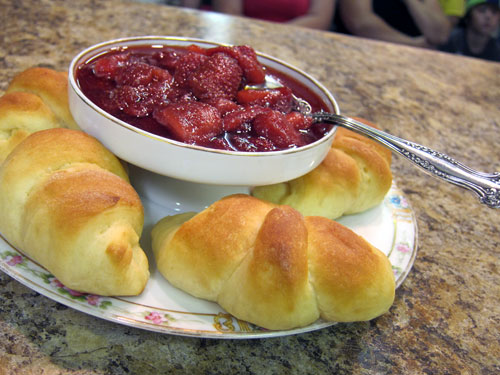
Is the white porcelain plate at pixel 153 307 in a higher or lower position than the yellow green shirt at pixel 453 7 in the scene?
higher

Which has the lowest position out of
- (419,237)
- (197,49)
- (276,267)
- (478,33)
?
(478,33)

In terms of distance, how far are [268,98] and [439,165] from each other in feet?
1.32

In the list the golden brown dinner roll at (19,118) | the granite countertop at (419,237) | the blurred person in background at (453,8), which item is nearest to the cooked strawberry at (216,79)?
the golden brown dinner roll at (19,118)

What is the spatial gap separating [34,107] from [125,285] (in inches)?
19.4

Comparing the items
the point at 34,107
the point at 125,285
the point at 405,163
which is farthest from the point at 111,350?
the point at 405,163

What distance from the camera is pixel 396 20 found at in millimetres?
3539

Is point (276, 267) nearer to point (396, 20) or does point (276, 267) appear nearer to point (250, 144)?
point (250, 144)

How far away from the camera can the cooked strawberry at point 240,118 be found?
980 mm

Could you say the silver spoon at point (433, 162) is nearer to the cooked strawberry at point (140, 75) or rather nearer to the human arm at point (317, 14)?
the cooked strawberry at point (140, 75)

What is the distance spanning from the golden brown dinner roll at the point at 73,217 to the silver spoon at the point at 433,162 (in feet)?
1.59

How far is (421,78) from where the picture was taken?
2.22 m

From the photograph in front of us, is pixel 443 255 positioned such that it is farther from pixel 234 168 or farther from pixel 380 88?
pixel 380 88

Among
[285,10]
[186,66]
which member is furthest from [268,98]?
[285,10]

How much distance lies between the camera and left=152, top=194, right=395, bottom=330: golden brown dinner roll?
0.78 metres
